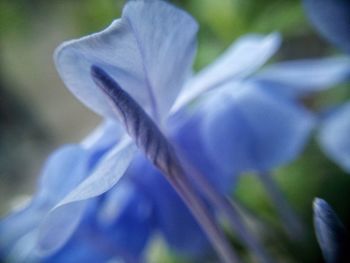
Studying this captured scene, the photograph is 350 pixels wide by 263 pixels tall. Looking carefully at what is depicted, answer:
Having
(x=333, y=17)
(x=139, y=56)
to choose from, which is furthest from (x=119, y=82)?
(x=333, y=17)

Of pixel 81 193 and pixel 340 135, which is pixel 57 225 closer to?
pixel 81 193

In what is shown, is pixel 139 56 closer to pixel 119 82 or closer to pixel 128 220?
pixel 119 82

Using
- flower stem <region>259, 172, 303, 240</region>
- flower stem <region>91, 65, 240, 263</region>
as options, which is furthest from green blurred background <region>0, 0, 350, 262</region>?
flower stem <region>91, 65, 240, 263</region>

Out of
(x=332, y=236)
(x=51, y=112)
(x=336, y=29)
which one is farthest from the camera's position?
(x=51, y=112)

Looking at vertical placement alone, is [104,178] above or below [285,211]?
above

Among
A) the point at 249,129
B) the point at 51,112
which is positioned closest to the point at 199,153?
the point at 249,129

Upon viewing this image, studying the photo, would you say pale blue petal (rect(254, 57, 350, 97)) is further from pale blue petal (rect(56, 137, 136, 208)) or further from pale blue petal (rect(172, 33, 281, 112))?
pale blue petal (rect(56, 137, 136, 208))

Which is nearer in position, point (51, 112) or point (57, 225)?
point (57, 225)

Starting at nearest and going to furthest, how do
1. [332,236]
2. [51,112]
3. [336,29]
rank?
[332,236] → [336,29] → [51,112]

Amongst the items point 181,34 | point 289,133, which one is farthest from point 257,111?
point 181,34
